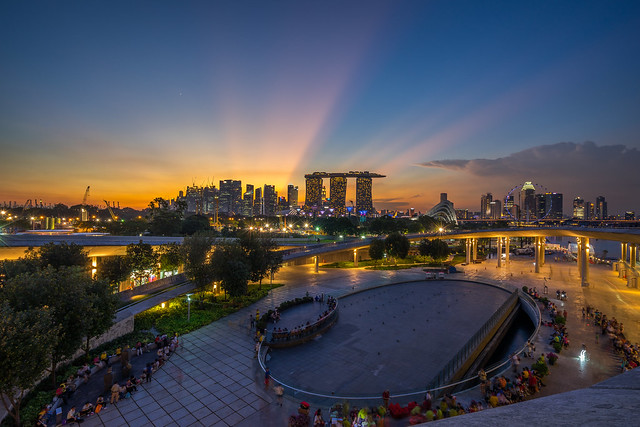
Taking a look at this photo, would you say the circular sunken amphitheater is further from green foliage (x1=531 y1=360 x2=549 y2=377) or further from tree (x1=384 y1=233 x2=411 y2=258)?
tree (x1=384 y1=233 x2=411 y2=258)

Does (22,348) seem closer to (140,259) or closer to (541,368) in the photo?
(541,368)

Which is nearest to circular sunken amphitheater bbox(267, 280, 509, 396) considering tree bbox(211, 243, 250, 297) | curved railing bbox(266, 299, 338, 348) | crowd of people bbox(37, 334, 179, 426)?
curved railing bbox(266, 299, 338, 348)

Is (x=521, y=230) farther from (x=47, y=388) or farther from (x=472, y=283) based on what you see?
(x=47, y=388)

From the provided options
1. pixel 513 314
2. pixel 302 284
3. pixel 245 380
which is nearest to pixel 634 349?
pixel 513 314

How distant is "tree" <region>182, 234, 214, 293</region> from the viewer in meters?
27.6

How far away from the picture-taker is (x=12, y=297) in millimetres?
14242

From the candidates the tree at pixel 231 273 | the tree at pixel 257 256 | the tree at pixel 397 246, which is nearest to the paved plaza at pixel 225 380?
the tree at pixel 231 273

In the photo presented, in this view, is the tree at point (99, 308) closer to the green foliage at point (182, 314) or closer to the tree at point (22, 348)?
the tree at point (22, 348)

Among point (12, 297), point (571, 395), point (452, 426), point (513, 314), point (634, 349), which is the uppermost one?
point (452, 426)

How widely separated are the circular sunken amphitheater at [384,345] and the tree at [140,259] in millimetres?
21123

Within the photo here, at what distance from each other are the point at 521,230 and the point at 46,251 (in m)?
68.1

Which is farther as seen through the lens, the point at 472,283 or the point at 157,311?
the point at 472,283

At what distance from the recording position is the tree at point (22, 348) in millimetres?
10766

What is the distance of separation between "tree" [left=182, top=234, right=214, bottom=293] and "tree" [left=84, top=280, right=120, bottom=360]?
31.8 feet
